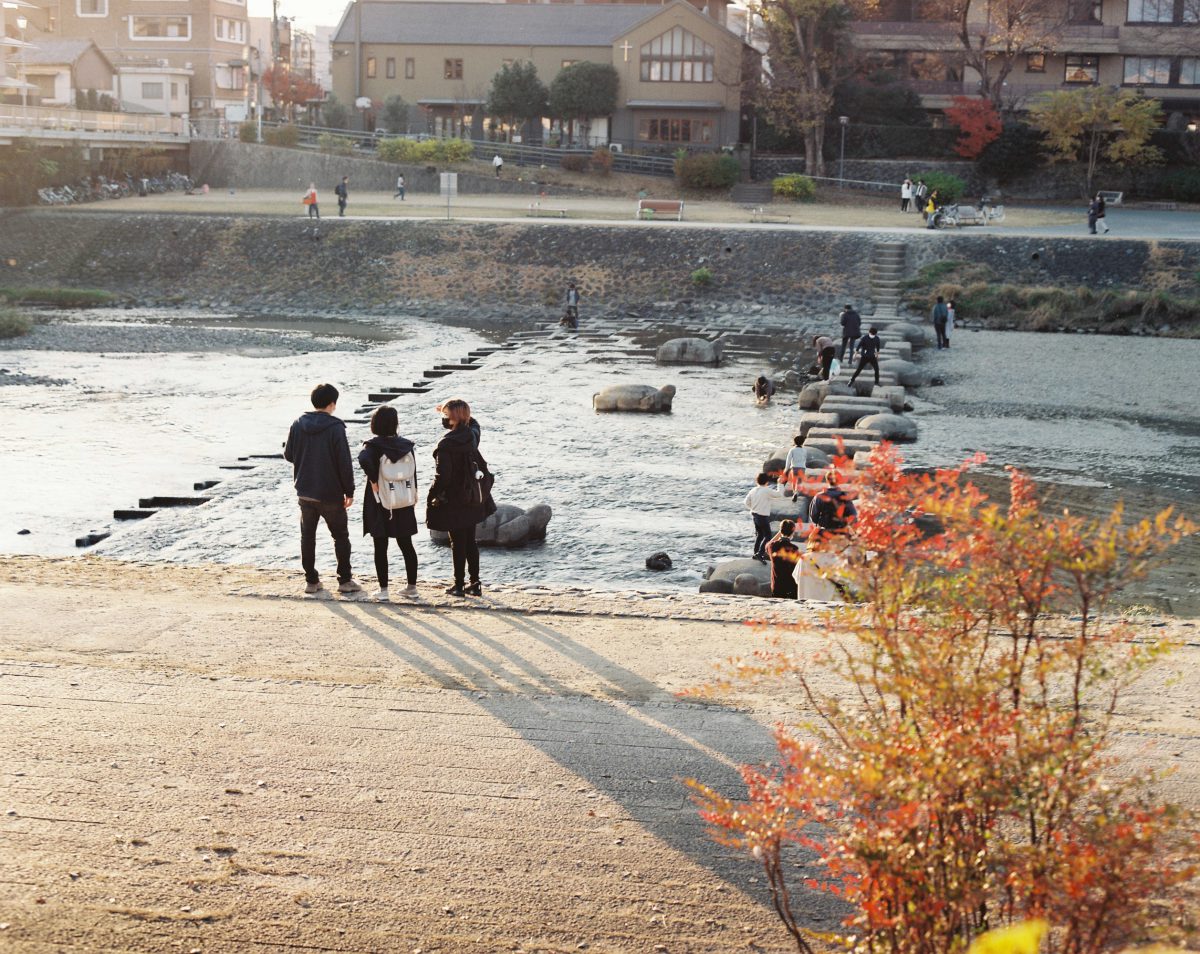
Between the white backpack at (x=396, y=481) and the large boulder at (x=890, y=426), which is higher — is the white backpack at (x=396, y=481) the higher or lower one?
the higher one

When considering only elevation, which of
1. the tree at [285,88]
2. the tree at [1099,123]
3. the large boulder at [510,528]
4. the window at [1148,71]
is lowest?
the large boulder at [510,528]

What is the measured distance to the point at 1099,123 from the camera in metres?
52.5

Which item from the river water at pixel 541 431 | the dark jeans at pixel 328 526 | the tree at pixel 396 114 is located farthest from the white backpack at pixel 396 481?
the tree at pixel 396 114

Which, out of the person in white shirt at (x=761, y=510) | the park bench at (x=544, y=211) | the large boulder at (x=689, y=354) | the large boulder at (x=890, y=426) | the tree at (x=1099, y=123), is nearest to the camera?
the person in white shirt at (x=761, y=510)

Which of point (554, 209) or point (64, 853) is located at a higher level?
point (554, 209)

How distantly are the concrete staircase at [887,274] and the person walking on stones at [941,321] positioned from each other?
438cm

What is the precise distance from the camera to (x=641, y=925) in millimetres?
5867

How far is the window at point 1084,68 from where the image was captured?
197ft

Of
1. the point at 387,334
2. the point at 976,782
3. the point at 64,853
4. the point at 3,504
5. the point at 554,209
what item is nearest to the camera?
the point at 976,782

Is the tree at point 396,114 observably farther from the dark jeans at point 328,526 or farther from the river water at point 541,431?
the dark jeans at point 328,526

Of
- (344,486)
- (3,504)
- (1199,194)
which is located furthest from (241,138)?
(344,486)

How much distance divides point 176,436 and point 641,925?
18012 mm

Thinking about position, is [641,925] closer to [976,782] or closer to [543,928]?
[543,928]

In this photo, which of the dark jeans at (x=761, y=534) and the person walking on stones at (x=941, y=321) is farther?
the person walking on stones at (x=941, y=321)
